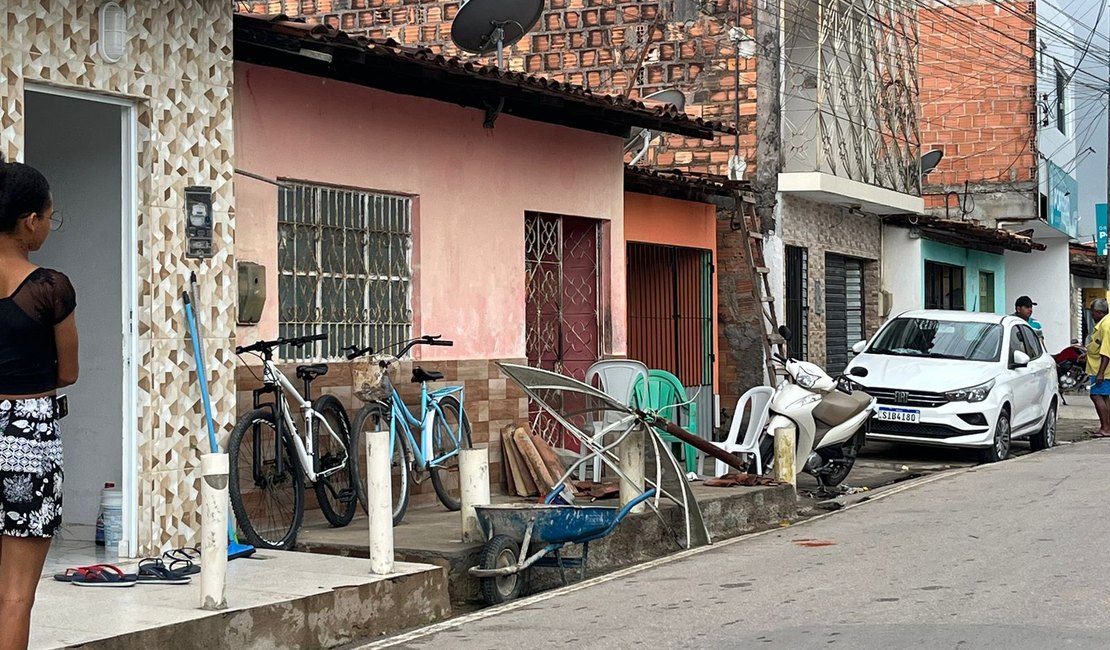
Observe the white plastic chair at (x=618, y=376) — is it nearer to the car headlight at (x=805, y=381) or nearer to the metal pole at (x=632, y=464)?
the car headlight at (x=805, y=381)

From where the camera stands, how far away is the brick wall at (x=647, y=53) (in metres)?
18.4

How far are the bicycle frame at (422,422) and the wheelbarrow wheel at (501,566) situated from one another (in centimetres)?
175

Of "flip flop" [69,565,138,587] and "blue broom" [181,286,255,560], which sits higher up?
"blue broom" [181,286,255,560]

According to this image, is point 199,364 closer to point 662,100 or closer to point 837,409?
point 837,409

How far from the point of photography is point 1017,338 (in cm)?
1720

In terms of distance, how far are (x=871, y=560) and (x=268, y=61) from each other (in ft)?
16.9

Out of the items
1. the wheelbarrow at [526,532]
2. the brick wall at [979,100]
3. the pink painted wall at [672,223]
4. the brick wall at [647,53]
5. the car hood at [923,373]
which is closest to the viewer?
the wheelbarrow at [526,532]

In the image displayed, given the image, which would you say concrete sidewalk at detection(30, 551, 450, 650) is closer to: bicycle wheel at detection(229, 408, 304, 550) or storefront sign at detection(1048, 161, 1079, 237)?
bicycle wheel at detection(229, 408, 304, 550)

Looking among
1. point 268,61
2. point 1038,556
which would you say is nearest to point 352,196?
point 268,61

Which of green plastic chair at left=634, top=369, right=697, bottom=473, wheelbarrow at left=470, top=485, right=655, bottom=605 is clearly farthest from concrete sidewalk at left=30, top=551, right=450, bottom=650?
green plastic chair at left=634, top=369, right=697, bottom=473

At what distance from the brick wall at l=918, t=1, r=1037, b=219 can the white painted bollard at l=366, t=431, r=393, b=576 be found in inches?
965

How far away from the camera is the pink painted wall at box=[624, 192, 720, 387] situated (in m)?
15.4

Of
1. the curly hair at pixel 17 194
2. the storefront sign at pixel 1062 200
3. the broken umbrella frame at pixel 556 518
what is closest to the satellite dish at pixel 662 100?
the broken umbrella frame at pixel 556 518

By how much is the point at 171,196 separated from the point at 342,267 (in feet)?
7.13
